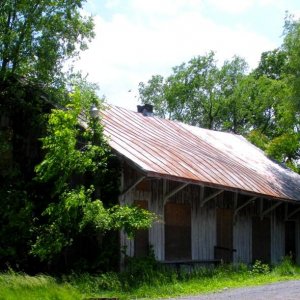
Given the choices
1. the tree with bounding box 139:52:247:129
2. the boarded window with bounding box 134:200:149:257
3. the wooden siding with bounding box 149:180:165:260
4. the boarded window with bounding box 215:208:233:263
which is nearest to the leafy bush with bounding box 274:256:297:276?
the boarded window with bounding box 215:208:233:263

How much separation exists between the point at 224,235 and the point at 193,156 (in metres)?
2.96

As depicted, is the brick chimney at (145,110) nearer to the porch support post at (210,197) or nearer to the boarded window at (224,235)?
the boarded window at (224,235)

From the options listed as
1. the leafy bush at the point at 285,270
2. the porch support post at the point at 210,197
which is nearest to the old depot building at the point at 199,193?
the porch support post at the point at 210,197

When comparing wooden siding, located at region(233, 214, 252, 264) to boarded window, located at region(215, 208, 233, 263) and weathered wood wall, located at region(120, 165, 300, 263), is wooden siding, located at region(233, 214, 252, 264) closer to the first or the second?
weathered wood wall, located at region(120, 165, 300, 263)

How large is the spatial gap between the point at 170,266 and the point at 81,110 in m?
5.01

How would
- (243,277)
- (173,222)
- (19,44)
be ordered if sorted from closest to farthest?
(243,277)
(19,44)
(173,222)

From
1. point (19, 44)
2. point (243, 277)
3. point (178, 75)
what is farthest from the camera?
point (178, 75)

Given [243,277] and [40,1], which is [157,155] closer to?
[243,277]

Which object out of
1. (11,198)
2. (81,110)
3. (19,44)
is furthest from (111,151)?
(19,44)

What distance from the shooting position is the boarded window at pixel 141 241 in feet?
53.3

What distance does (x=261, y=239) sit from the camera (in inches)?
866

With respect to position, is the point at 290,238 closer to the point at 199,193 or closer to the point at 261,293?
the point at 199,193

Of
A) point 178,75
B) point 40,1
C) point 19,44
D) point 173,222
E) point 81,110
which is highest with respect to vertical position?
point 178,75

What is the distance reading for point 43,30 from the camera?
1675 centimetres
